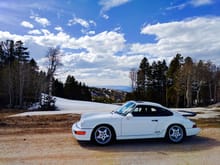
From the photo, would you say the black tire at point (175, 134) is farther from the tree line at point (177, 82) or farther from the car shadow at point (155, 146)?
the tree line at point (177, 82)

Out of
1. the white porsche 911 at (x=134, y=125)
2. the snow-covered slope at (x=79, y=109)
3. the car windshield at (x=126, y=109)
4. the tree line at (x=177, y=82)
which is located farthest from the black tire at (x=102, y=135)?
the tree line at (x=177, y=82)

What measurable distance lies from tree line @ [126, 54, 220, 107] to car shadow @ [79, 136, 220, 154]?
4056cm

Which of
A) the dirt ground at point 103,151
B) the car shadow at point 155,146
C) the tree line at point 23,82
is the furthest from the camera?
the tree line at point 23,82

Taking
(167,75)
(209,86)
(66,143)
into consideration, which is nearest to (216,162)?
(66,143)

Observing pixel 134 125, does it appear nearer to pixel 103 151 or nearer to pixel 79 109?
pixel 103 151

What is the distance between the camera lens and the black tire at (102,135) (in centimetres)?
735

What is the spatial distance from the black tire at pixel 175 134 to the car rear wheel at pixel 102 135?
74.0 inches

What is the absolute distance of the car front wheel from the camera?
26.0ft

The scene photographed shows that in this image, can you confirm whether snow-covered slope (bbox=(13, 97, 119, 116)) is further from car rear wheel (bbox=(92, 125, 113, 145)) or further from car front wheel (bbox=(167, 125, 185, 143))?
car front wheel (bbox=(167, 125, 185, 143))

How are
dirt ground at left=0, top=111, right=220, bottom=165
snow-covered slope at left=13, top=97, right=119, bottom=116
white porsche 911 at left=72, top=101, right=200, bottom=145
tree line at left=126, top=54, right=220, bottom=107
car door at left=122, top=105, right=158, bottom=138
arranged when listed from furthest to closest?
tree line at left=126, top=54, right=220, bottom=107, snow-covered slope at left=13, top=97, right=119, bottom=116, car door at left=122, top=105, right=158, bottom=138, white porsche 911 at left=72, top=101, right=200, bottom=145, dirt ground at left=0, top=111, right=220, bottom=165

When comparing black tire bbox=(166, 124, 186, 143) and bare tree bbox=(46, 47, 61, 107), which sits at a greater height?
bare tree bbox=(46, 47, 61, 107)

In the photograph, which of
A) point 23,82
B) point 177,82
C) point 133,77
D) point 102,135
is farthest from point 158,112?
point 133,77

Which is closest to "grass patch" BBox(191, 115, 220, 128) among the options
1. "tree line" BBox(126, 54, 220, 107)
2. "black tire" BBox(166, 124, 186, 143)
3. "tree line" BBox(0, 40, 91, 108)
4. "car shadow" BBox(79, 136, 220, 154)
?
"car shadow" BBox(79, 136, 220, 154)

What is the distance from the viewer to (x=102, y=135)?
24.3ft
